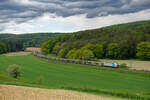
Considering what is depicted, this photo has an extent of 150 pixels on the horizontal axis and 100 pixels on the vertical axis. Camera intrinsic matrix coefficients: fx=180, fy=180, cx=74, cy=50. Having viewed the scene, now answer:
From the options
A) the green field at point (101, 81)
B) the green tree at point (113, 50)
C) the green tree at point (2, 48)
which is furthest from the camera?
the green tree at point (2, 48)

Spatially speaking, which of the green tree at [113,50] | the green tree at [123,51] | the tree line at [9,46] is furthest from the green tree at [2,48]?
the green tree at [123,51]

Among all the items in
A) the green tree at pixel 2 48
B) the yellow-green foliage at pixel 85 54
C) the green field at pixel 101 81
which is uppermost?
the green tree at pixel 2 48

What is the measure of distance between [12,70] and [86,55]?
44464 mm

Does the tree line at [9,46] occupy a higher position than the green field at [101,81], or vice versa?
the tree line at [9,46]

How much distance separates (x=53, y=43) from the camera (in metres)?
146

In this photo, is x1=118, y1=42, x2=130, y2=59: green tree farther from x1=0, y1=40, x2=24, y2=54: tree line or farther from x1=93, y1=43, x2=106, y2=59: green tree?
x1=0, y1=40, x2=24, y2=54: tree line

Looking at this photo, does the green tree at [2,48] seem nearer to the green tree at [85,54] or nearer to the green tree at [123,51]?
the green tree at [85,54]

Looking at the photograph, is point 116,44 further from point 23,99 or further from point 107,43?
point 23,99

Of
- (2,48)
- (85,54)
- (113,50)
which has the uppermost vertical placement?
(2,48)

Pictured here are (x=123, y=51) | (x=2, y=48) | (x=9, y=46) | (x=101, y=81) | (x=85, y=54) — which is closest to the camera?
(x=101, y=81)

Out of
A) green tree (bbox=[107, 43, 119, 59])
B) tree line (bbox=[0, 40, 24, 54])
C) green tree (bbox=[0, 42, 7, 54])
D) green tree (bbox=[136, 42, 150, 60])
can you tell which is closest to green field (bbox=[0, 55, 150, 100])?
green tree (bbox=[136, 42, 150, 60])

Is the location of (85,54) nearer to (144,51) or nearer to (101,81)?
(144,51)

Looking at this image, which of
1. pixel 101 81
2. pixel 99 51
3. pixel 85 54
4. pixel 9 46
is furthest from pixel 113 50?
pixel 9 46

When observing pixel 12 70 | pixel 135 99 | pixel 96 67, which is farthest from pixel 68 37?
pixel 135 99
